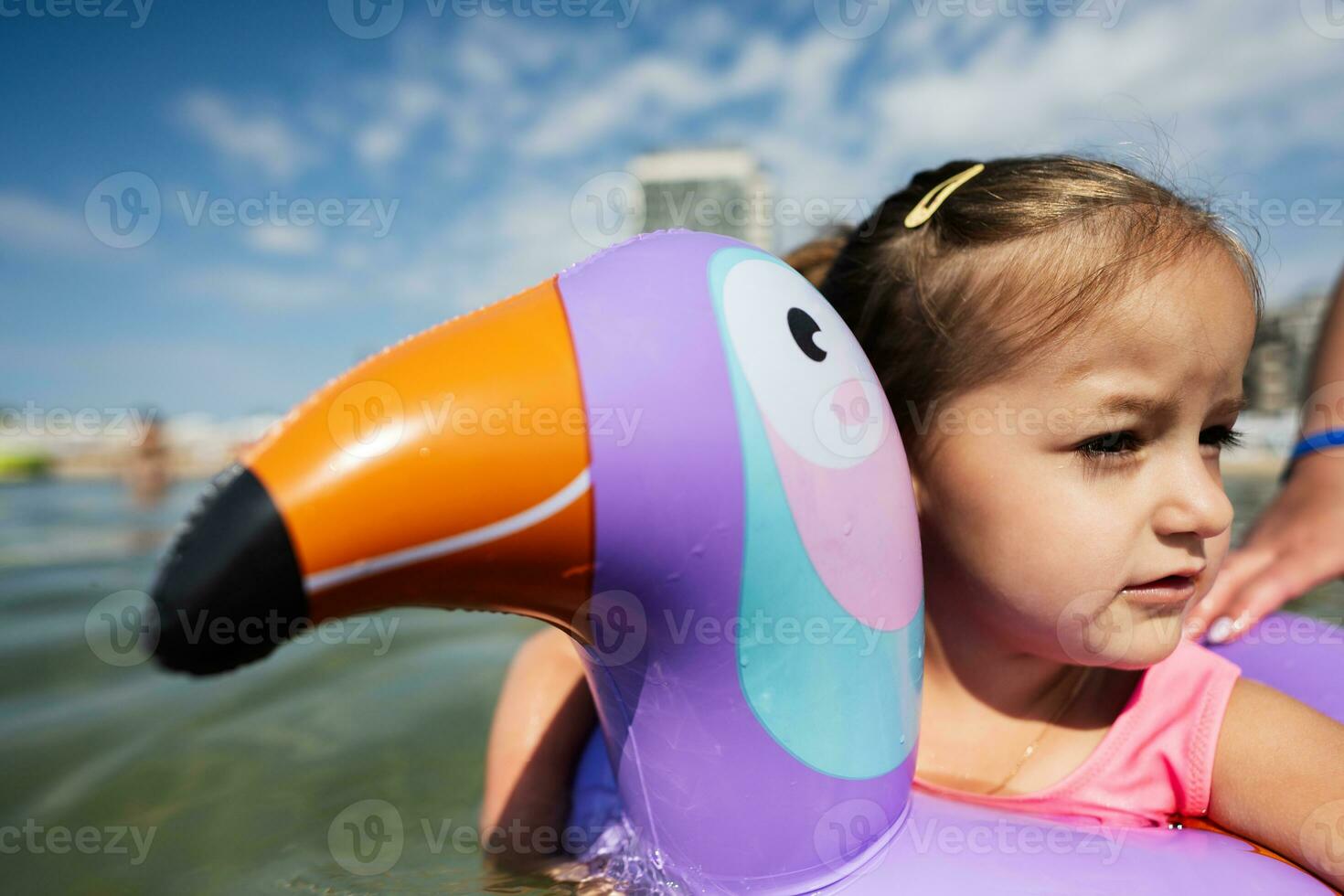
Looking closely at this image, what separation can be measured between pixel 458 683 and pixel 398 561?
1.99 meters

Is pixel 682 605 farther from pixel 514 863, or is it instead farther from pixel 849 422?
pixel 514 863

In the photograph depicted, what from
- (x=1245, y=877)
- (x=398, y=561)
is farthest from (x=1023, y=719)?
(x=398, y=561)

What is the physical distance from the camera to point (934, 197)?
58.9 inches

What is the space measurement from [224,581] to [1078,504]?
1.09m

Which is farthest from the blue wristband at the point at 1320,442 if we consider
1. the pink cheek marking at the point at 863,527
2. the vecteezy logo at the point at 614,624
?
the vecteezy logo at the point at 614,624

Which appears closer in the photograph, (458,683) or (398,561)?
(398,561)

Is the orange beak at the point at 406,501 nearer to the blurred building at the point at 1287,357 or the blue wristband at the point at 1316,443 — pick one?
the blue wristband at the point at 1316,443

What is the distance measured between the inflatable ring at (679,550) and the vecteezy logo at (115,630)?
72.8 inches

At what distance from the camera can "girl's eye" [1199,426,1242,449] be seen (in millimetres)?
1321

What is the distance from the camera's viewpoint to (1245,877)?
3.51 feet

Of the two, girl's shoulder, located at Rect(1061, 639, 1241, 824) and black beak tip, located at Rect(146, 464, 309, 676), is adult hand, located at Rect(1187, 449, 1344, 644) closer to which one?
girl's shoulder, located at Rect(1061, 639, 1241, 824)

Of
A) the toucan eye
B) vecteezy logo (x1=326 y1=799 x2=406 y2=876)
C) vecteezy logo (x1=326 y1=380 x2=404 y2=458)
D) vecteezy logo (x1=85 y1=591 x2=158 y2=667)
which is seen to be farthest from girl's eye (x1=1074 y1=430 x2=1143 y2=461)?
vecteezy logo (x1=85 y1=591 x2=158 y2=667)

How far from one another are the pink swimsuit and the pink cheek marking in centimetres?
43

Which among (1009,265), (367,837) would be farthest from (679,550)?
(367,837)
